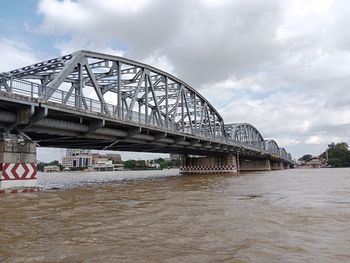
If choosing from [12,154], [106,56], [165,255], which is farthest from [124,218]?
[106,56]

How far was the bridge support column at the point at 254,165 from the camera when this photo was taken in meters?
103

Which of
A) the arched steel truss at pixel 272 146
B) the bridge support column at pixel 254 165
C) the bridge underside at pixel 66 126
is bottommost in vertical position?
the bridge support column at pixel 254 165

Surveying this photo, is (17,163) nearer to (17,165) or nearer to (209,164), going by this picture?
(17,165)

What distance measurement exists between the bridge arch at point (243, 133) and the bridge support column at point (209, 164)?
1373 cm

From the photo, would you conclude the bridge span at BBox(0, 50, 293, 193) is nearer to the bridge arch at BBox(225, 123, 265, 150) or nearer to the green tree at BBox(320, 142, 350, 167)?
the bridge arch at BBox(225, 123, 265, 150)

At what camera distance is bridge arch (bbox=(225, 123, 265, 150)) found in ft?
307

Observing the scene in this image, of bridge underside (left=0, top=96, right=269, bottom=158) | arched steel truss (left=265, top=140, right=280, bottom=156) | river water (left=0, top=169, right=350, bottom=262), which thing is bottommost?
river water (left=0, top=169, right=350, bottom=262)

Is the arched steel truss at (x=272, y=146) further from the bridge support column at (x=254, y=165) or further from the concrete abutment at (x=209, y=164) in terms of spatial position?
the concrete abutment at (x=209, y=164)

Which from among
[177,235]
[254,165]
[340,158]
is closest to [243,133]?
[254,165]

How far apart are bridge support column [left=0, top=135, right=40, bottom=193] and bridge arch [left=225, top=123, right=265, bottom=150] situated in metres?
70.6

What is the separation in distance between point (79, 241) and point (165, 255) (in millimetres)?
2000

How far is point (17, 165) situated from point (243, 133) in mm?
88729

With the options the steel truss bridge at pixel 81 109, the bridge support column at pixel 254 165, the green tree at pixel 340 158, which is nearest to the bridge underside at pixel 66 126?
the steel truss bridge at pixel 81 109

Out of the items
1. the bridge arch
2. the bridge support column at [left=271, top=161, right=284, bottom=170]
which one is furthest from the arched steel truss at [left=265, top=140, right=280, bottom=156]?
the bridge arch
